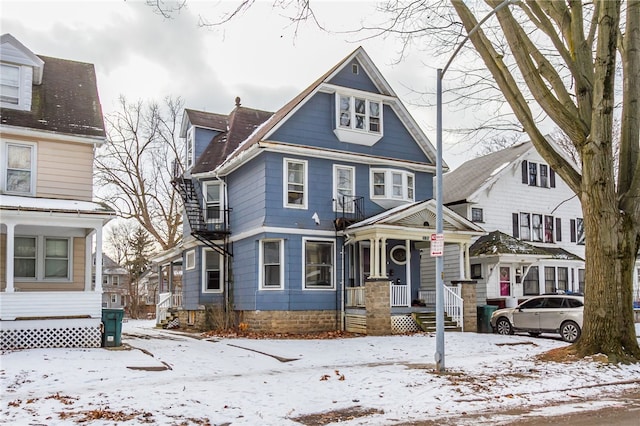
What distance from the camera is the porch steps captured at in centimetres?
2097

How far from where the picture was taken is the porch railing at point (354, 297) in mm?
21052

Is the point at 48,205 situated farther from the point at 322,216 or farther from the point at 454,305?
the point at 454,305

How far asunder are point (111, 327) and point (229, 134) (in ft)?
38.8

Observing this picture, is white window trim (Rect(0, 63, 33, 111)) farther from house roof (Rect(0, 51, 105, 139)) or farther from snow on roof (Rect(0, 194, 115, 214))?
snow on roof (Rect(0, 194, 115, 214))

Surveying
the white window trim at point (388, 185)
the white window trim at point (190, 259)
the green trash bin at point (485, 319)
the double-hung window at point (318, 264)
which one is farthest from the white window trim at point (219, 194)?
the green trash bin at point (485, 319)

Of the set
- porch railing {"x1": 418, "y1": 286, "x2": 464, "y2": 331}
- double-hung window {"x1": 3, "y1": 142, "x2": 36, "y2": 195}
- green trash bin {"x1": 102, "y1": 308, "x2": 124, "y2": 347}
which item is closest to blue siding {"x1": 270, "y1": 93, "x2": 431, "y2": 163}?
porch railing {"x1": 418, "y1": 286, "x2": 464, "y2": 331}

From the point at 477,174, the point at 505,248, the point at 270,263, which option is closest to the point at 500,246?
the point at 505,248

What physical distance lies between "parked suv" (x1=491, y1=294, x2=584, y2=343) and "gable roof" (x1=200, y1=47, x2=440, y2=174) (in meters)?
6.45

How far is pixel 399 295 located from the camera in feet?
69.9

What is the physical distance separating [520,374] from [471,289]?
1028cm

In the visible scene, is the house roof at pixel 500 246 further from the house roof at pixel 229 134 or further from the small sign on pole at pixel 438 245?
the small sign on pole at pixel 438 245

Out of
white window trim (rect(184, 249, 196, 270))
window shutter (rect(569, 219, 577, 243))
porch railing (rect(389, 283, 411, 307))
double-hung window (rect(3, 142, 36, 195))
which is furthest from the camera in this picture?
window shutter (rect(569, 219, 577, 243))

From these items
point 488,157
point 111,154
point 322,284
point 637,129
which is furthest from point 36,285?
point 488,157

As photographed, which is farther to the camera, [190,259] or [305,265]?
[190,259]
